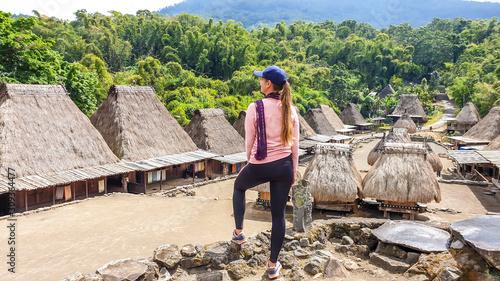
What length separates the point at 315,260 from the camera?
4.78m

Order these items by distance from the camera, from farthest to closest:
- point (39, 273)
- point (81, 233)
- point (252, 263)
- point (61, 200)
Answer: point (61, 200) → point (81, 233) → point (39, 273) → point (252, 263)

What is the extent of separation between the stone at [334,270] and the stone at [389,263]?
688mm

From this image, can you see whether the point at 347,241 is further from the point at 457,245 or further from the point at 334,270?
the point at 457,245

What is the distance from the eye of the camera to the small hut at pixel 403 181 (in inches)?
472

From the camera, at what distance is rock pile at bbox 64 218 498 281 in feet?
13.4

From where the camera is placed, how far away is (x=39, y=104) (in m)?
13.9

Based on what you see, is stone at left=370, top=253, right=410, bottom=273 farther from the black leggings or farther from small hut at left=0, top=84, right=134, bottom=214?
small hut at left=0, top=84, right=134, bottom=214

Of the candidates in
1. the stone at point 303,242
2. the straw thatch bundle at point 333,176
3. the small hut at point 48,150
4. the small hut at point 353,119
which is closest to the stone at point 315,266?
the stone at point 303,242

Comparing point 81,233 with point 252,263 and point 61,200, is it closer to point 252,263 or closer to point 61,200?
point 61,200

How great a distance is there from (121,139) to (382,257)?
43.4ft

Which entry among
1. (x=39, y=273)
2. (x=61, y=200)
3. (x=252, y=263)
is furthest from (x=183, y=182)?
(x=252, y=263)

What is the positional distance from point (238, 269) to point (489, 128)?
2871 cm

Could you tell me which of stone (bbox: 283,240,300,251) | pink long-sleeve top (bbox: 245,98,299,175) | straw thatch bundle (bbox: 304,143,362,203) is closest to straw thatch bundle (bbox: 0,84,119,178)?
straw thatch bundle (bbox: 304,143,362,203)

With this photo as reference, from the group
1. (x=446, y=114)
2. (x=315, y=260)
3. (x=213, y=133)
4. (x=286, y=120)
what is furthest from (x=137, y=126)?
(x=446, y=114)
